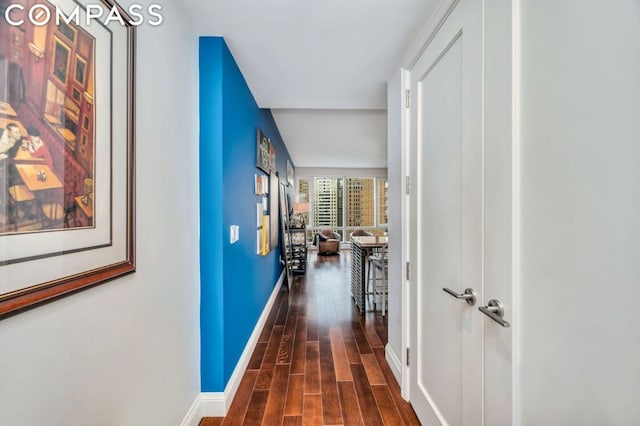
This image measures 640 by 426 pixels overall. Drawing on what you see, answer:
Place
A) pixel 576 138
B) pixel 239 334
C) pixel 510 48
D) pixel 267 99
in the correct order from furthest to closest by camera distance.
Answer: pixel 267 99, pixel 239 334, pixel 510 48, pixel 576 138

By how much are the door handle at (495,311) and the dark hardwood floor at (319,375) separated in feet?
Result: 3.72

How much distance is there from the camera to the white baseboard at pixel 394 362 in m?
2.04

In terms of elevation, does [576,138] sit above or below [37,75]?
below

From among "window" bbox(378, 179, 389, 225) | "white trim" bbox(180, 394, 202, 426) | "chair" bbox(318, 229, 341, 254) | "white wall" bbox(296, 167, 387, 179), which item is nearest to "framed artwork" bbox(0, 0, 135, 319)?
"white trim" bbox(180, 394, 202, 426)

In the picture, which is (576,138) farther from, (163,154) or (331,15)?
(163,154)

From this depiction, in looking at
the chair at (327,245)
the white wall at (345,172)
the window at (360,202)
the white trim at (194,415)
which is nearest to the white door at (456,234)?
A: the white trim at (194,415)

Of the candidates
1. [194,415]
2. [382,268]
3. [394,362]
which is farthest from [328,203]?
[194,415]

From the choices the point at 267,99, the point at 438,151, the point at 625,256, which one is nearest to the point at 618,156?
the point at 625,256

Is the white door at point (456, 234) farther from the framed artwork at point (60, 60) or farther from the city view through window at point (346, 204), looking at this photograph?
the city view through window at point (346, 204)

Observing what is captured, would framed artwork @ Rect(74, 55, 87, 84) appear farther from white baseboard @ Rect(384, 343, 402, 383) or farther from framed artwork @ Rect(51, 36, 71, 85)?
white baseboard @ Rect(384, 343, 402, 383)

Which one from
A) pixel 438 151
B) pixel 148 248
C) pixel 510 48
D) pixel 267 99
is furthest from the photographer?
pixel 267 99

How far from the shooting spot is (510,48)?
36.4 inches

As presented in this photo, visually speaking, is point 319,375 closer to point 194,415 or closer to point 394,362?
point 394,362

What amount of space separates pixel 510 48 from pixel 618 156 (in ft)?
1.73
